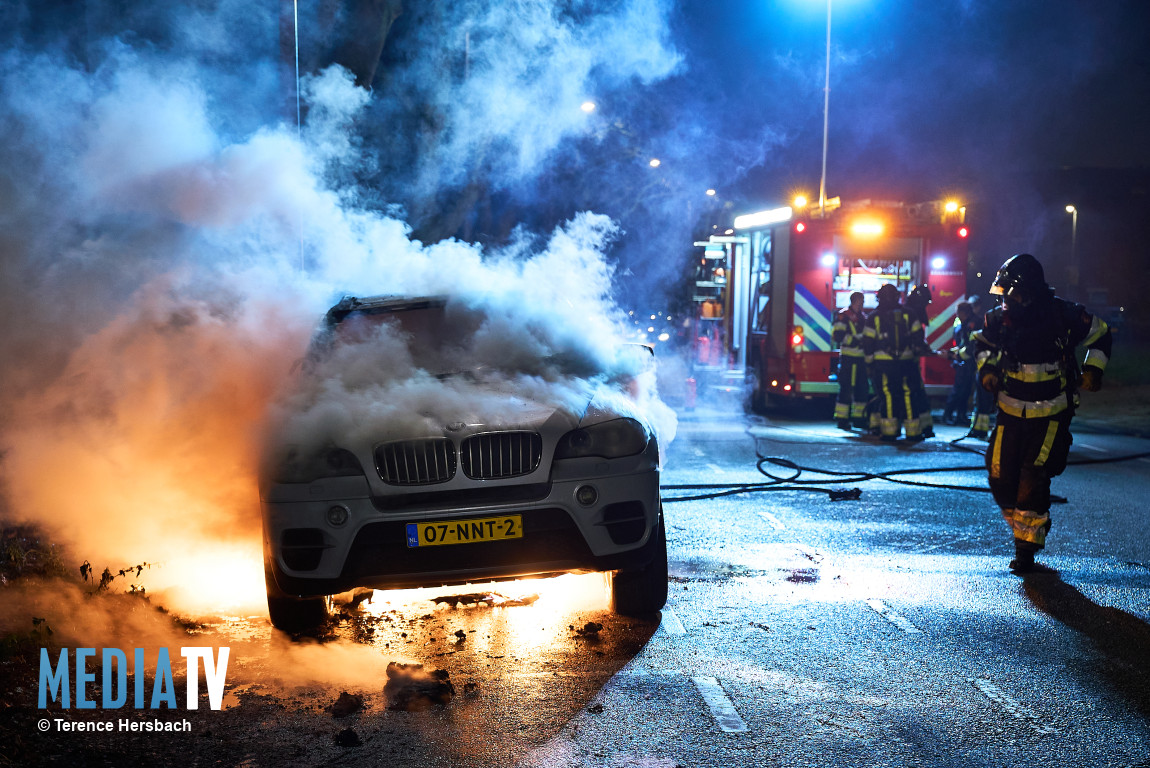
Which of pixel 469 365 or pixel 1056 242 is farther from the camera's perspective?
pixel 1056 242

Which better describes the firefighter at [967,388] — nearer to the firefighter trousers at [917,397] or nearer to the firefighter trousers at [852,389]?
the firefighter trousers at [917,397]

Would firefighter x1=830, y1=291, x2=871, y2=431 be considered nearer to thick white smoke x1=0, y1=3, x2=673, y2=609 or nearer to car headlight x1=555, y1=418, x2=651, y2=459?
thick white smoke x1=0, y1=3, x2=673, y2=609

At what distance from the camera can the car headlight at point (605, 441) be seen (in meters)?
4.36

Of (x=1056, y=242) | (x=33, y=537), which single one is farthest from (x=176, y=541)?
(x=1056, y=242)

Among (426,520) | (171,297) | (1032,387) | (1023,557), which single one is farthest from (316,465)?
(1032,387)

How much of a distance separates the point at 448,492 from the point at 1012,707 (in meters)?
2.39

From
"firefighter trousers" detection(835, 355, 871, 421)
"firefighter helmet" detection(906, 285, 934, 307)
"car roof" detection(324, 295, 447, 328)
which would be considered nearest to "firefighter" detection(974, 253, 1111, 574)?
"car roof" detection(324, 295, 447, 328)

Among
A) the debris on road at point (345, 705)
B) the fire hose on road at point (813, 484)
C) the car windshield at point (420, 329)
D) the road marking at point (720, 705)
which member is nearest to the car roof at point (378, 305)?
the car windshield at point (420, 329)

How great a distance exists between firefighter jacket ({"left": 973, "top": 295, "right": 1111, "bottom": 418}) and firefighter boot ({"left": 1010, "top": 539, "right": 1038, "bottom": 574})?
782 mm

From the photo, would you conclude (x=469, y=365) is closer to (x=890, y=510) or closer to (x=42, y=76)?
(x=890, y=510)

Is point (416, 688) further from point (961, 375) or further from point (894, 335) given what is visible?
point (961, 375)

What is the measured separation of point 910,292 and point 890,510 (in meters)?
6.86

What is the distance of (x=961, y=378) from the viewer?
1423 cm

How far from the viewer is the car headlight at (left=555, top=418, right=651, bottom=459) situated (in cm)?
436
